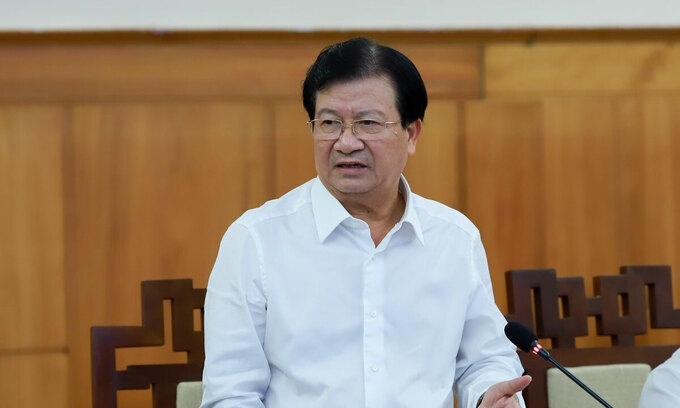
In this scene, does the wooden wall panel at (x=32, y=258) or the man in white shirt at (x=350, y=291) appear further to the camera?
the wooden wall panel at (x=32, y=258)

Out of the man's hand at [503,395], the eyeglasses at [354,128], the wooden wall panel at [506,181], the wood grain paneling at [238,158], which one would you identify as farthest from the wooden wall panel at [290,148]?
the man's hand at [503,395]

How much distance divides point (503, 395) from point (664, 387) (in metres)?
0.29

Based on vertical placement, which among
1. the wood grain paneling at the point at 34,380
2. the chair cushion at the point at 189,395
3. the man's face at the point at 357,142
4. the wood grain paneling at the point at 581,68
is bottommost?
the wood grain paneling at the point at 34,380

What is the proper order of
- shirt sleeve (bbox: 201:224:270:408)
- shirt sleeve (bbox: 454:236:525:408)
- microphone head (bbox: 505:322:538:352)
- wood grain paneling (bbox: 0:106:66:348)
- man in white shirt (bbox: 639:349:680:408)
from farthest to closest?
wood grain paneling (bbox: 0:106:66:348) → shirt sleeve (bbox: 454:236:525:408) → shirt sleeve (bbox: 201:224:270:408) → man in white shirt (bbox: 639:349:680:408) → microphone head (bbox: 505:322:538:352)

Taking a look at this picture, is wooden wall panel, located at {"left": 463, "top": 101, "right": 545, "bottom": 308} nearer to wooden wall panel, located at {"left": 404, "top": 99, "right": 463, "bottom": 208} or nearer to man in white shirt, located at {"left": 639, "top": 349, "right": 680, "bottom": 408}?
wooden wall panel, located at {"left": 404, "top": 99, "right": 463, "bottom": 208}

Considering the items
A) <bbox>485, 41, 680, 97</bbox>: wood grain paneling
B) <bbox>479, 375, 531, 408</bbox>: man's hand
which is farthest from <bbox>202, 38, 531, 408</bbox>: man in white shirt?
<bbox>485, 41, 680, 97</bbox>: wood grain paneling

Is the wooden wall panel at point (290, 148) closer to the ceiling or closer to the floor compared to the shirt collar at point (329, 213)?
closer to the ceiling

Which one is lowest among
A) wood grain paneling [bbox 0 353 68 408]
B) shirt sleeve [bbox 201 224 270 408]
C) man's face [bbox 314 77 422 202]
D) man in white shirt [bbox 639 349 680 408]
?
wood grain paneling [bbox 0 353 68 408]

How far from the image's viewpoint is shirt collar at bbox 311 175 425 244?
2.07 m

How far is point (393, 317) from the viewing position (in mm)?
2062

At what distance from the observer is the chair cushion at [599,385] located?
7.61 feet

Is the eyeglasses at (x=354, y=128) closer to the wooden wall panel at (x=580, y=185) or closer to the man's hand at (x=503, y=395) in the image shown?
the man's hand at (x=503, y=395)

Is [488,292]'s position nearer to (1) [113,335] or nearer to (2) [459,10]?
(1) [113,335]

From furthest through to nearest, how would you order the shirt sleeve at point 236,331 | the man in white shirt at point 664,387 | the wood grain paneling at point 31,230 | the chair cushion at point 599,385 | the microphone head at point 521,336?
the wood grain paneling at point 31,230, the chair cushion at point 599,385, the shirt sleeve at point 236,331, the man in white shirt at point 664,387, the microphone head at point 521,336
